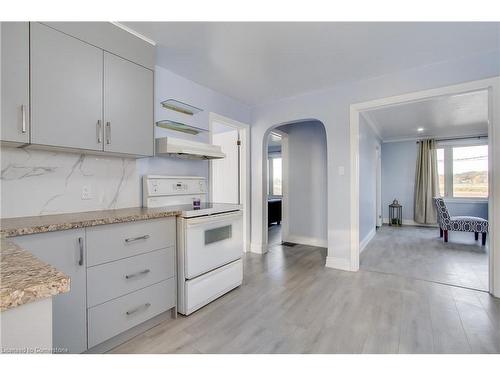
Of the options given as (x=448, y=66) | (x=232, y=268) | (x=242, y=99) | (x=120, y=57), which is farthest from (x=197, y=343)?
(x=448, y=66)

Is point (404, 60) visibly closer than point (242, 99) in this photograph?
Yes

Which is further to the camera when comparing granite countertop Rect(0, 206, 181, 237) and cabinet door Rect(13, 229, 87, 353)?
cabinet door Rect(13, 229, 87, 353)

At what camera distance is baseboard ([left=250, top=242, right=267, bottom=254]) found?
3896 millimetres

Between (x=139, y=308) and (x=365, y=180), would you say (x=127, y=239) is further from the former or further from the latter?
(x=365, y=180)

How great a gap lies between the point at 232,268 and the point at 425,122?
16.2 ft

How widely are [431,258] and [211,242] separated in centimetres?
339

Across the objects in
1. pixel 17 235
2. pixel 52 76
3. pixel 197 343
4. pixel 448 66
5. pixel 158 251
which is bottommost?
pixel 197 343

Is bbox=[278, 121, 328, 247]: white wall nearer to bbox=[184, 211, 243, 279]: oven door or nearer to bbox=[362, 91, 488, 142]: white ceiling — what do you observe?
bbox=[362, 91, 488, 142]: white ceiling

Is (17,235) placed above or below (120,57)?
below

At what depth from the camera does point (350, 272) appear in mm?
3061

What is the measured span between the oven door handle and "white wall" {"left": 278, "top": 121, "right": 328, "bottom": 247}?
Answer: 2.24 m

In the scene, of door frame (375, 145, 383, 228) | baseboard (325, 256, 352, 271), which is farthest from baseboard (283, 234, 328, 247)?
door frame (375, 145, 383, 228)

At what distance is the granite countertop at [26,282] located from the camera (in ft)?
1.64
